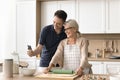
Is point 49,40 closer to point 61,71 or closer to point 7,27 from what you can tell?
point 61,71

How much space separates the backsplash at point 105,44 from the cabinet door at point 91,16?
35 centimetres

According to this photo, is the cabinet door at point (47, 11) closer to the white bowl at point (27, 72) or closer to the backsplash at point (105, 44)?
the backsplash at point (105, 44)

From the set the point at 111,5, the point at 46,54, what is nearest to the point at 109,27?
the point at 111,5

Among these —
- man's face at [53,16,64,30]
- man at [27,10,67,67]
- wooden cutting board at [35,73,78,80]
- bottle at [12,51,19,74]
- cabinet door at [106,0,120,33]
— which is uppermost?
cabinet door at [106,0,120,33]

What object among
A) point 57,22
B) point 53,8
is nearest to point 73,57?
point 57,22

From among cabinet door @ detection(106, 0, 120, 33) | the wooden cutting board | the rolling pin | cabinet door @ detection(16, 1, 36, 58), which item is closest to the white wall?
cabinet door @ detection(16, 1, 36, 58)

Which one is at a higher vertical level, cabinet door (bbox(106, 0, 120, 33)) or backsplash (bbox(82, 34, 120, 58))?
cabinet door (bbox(106, 0, 120, 33))

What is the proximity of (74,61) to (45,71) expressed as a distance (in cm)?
31

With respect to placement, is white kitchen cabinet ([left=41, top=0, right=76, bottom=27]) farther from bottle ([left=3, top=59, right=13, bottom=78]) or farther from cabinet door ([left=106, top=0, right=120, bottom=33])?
bottle ([left=3, top=59, right=13, bottom=78])

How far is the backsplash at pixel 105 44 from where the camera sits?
5.36m

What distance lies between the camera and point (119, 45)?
5355 mm

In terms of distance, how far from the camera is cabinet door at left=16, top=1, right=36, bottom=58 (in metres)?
5.32

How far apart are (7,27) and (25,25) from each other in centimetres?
53

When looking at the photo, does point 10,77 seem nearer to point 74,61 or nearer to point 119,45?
point 74,61
